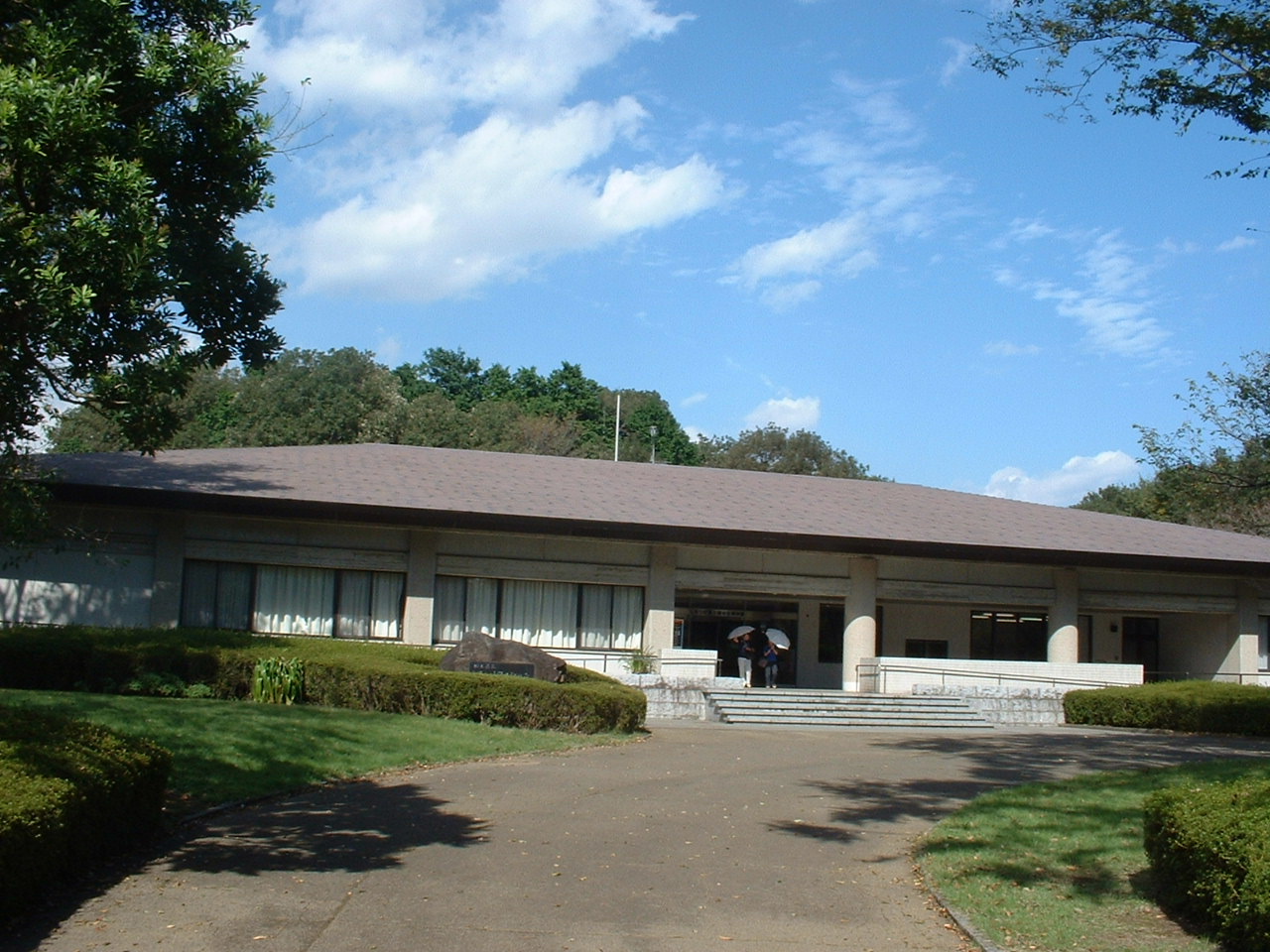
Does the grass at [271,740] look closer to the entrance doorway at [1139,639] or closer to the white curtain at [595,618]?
the white curtain at [595,618]

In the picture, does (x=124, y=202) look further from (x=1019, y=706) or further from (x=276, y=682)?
(x=1019, y=706)

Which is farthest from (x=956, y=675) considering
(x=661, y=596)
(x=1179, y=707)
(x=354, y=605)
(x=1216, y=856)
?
(x=1216, y=856)

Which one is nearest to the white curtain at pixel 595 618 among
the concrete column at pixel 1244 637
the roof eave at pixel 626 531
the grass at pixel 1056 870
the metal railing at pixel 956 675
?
the roof eave at pixel 626 531

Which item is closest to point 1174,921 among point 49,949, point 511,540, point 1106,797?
point 1106,797

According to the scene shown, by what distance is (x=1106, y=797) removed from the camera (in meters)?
13.0

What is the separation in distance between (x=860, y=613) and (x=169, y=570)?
1535 cm

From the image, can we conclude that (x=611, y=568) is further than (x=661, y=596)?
No

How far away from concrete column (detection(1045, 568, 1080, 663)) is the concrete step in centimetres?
465

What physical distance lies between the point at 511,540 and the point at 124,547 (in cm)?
806

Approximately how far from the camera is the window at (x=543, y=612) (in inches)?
1062

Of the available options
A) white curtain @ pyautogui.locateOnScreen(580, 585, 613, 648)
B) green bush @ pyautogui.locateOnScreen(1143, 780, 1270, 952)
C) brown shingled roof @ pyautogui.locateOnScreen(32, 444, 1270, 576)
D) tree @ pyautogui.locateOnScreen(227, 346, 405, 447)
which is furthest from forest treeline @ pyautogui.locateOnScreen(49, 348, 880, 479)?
green bush @ pyautogui.locateOnScreen(1143, 780, 1270, 952)

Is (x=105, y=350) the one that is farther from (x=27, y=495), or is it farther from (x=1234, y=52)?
(x=1234, y=52)

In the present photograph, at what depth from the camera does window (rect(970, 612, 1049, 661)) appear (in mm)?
32531

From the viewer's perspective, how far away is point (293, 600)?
26.3 m
